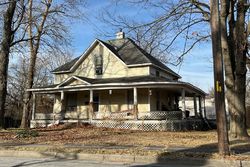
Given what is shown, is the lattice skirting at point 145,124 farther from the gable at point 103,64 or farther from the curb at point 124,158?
the curb at point 124,158

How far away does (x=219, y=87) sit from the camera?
10.3 meters

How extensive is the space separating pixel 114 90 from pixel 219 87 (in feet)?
61.4

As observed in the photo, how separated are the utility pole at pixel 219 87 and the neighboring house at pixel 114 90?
45.4 ft

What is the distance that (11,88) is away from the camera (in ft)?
179

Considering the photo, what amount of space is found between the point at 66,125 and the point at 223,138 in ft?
57.4

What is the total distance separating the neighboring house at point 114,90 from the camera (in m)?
25.4

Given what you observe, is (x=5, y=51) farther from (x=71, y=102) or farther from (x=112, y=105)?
(x=112, y=105)

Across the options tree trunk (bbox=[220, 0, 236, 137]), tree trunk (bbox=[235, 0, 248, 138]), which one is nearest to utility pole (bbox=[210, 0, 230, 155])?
tree trunk (bbox=[220, 0, 236, 137])

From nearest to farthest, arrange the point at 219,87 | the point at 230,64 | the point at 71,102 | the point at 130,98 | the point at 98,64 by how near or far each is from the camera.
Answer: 1. the point at 219,87
2. the point at 230,64
3. the point at 130,98
4. the point at 98,64
5. the point at 71,102

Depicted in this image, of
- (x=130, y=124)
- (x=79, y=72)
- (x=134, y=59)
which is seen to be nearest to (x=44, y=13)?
(x=79, y=72)

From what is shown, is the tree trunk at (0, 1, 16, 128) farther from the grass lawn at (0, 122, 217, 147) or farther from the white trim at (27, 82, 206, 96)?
the white trim at (27, 82, 206, 96)

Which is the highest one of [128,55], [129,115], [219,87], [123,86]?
[128,55]

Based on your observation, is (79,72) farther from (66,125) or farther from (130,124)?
(130,124)

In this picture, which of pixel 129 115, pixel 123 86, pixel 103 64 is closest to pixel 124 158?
pixel 123 86
